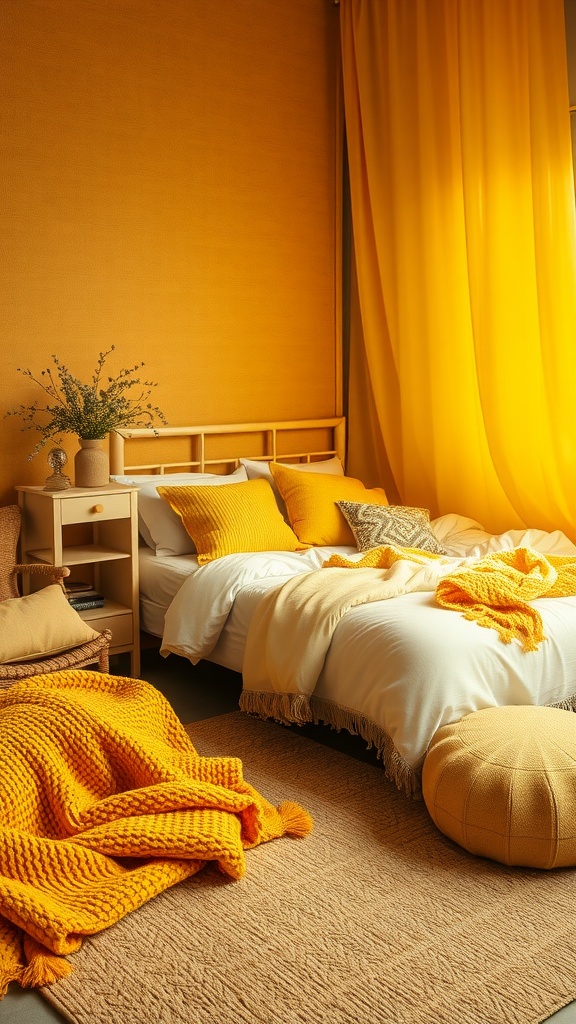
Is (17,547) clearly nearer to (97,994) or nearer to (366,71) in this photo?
(97,994)

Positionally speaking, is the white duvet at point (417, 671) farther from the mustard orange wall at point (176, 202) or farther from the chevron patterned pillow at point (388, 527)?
the mustard orange wall at point (176, 202)

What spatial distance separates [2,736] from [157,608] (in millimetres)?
1428

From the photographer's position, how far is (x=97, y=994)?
1875 mm

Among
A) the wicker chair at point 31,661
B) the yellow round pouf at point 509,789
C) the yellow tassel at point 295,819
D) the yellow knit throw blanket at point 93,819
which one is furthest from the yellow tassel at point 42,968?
the wicker chair at point 31,661

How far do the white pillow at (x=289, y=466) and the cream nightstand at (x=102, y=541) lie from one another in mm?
745

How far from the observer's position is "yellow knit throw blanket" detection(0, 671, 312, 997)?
200 centimetres

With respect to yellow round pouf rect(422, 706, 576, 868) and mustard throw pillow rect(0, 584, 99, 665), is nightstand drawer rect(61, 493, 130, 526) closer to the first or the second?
mustard throw pillow rect(0, 584, 99, 665)

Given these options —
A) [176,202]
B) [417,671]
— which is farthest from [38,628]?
[176,202]

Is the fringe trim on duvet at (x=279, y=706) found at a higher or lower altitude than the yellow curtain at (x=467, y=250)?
lower

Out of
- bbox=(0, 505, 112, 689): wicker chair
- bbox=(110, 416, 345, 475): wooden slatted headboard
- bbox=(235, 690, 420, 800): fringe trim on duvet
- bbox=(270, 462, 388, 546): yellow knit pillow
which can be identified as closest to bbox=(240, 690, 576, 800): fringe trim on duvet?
bbox=(235, 690, 420, 800): fringe trim on duvet

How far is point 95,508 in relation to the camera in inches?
144

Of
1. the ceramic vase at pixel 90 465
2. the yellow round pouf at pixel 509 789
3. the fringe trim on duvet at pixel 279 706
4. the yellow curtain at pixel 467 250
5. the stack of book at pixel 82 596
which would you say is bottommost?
the yellow round pouf at pixel 509 789

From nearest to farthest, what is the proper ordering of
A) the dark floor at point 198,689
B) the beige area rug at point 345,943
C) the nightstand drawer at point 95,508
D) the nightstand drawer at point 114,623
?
the beige area rug at point 345,943 < the dark floor at point 198,689 < the nightstand drawer at point 95,508 < the nightstand drawer at point 114,623

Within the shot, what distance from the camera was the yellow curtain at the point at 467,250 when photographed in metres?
4.01
